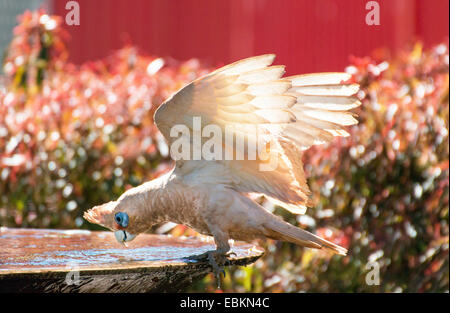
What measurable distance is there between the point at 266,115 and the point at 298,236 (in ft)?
1.65

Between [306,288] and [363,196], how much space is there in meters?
0.64

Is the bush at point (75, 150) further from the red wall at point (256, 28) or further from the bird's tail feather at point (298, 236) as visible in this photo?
the red wall at point (256, 28)

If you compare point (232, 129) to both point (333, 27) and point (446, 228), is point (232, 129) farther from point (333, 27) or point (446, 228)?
point (333, 27)

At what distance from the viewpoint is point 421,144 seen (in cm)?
418

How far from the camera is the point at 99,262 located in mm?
2543

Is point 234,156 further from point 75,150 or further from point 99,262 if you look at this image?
point 75,150

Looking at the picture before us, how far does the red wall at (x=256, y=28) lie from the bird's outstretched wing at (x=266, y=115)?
5.18 m

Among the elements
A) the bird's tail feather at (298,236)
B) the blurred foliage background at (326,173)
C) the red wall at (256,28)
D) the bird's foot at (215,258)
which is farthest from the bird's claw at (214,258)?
the red wall at (256,28)

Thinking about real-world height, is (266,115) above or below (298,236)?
above

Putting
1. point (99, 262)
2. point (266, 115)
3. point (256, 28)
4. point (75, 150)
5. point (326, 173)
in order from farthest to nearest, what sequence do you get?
point (256, 28), point (75, 150), point (326, 173), point (266, 115), point (99, 262)

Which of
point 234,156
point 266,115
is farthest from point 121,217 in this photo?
point 266,115

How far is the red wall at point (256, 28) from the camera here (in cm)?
849

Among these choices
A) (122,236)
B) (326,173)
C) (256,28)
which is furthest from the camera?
(256,28)

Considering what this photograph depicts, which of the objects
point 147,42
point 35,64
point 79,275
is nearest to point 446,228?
point 79,275
